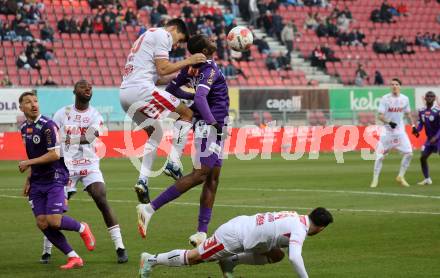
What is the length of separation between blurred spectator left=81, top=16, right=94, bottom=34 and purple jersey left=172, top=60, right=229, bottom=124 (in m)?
30.3

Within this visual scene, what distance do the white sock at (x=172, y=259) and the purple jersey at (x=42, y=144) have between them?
7.22 ft

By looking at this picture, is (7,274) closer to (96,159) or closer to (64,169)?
(64,169)

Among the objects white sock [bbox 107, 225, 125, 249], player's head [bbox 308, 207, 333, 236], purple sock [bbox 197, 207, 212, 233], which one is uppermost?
player's head [bbox 308, 207, 333, 236]

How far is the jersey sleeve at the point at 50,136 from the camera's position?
11.8m

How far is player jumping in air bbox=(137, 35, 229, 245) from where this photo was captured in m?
12.5

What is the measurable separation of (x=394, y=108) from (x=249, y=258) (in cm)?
1538

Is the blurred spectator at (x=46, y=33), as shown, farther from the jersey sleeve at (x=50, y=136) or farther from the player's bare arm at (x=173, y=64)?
the jersey sleeve at (x=50, y=136)

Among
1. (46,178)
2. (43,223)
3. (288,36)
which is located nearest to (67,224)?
(43,223)

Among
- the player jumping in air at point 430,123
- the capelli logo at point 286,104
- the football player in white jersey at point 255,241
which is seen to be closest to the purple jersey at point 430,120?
the player jumping in air at point 430,123

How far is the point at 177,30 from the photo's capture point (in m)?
12.7

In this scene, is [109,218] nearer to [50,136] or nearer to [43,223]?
[43,223]

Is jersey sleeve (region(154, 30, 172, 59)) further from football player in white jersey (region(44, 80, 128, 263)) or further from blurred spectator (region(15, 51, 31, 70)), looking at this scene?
blurred spectator (region(15, 51, 31, 70))

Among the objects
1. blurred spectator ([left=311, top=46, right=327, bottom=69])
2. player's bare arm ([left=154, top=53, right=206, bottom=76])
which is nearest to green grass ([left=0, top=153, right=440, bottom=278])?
player's bare arm ([left=154, top=53, right=206, bottom=76])

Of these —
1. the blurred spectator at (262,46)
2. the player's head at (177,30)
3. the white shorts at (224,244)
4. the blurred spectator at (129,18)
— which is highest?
the player's head at (177,30)
